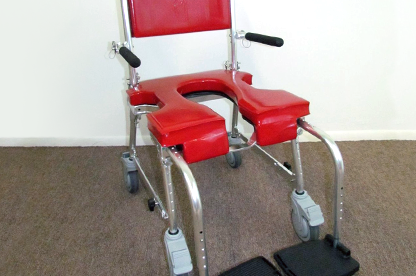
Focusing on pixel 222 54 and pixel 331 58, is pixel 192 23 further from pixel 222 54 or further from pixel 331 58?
pixel 331 58

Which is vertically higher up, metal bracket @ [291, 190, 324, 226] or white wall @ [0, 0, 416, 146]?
white wall @ [0, 0, 416, 146]

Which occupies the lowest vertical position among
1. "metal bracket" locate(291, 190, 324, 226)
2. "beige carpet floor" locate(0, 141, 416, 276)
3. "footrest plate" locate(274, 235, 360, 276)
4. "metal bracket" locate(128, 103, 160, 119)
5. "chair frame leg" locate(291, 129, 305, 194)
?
"beige carpet floor" locate(0, 141, 416, 276)

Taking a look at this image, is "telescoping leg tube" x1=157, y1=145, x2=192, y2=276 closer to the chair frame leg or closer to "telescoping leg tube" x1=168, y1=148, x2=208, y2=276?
"telescoping leg tube" x1=168, y1=148, x2=208, y2=276

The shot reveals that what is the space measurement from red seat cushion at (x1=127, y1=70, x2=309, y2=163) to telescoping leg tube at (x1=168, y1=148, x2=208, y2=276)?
2.2 inches

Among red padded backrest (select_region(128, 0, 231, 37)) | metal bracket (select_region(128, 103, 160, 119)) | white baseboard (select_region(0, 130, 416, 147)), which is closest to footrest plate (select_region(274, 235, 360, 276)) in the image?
metal bracket (select_region(128, 103, 160, 119))

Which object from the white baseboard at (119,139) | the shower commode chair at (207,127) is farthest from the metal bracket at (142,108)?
the white baseboard at (119,139)

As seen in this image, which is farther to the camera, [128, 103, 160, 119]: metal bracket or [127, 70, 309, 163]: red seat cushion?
[128, 103, 160, 119]: metal bracket

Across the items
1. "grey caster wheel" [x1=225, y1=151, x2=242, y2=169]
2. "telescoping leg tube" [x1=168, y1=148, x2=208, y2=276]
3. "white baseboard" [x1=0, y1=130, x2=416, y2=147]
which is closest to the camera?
"telescoping leg tube" [x1=168, y1=148, x2=208, y2=276]

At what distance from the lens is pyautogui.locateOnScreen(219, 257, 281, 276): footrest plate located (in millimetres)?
1146

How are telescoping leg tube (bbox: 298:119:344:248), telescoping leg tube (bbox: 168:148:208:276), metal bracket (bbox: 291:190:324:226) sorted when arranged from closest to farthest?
1. telescoping leg tube (bbox: 168:148:208:276)
2. telescoping leg tube (bbox: 298:119:344:248)
3. metal bracket (bbox: 291:190:324:226)

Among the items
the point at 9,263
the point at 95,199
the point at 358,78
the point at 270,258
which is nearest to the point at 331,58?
the point at 358,78

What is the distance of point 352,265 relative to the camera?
1.14 meters

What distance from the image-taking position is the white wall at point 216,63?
1934mm

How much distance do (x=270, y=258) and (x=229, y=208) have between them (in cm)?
34
